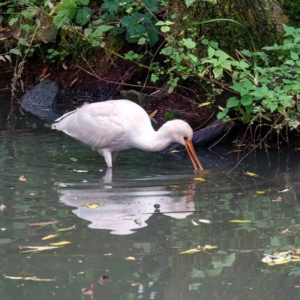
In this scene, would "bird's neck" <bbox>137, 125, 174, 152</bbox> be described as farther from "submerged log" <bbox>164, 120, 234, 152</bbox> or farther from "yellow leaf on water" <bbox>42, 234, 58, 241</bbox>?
"yellow leaf on water" <bbox>42, 234, 58, 241</bbox>

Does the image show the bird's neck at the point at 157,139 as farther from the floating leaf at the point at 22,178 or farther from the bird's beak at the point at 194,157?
the floating leaf at the point at 22,178

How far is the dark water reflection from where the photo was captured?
412 centimetres

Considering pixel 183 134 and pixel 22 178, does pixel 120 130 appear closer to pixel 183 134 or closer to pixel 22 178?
pixel 183 134

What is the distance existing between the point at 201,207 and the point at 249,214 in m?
0.43

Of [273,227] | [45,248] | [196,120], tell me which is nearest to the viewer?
[45,248]

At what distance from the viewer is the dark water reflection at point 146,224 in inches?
162

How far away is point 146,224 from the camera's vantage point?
5270 mm

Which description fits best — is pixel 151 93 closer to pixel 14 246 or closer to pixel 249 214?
pixel 249 214

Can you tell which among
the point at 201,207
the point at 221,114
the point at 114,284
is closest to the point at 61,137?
the point at 221,114

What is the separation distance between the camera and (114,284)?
4.11m

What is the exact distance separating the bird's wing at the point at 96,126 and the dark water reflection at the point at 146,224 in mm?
232

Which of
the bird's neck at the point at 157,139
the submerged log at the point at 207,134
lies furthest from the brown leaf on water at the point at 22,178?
the submerged log at the point at 207,134

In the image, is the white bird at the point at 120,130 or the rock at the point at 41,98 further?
the rock at the point at 41,98

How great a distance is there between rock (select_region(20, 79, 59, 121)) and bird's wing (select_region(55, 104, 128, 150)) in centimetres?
223
